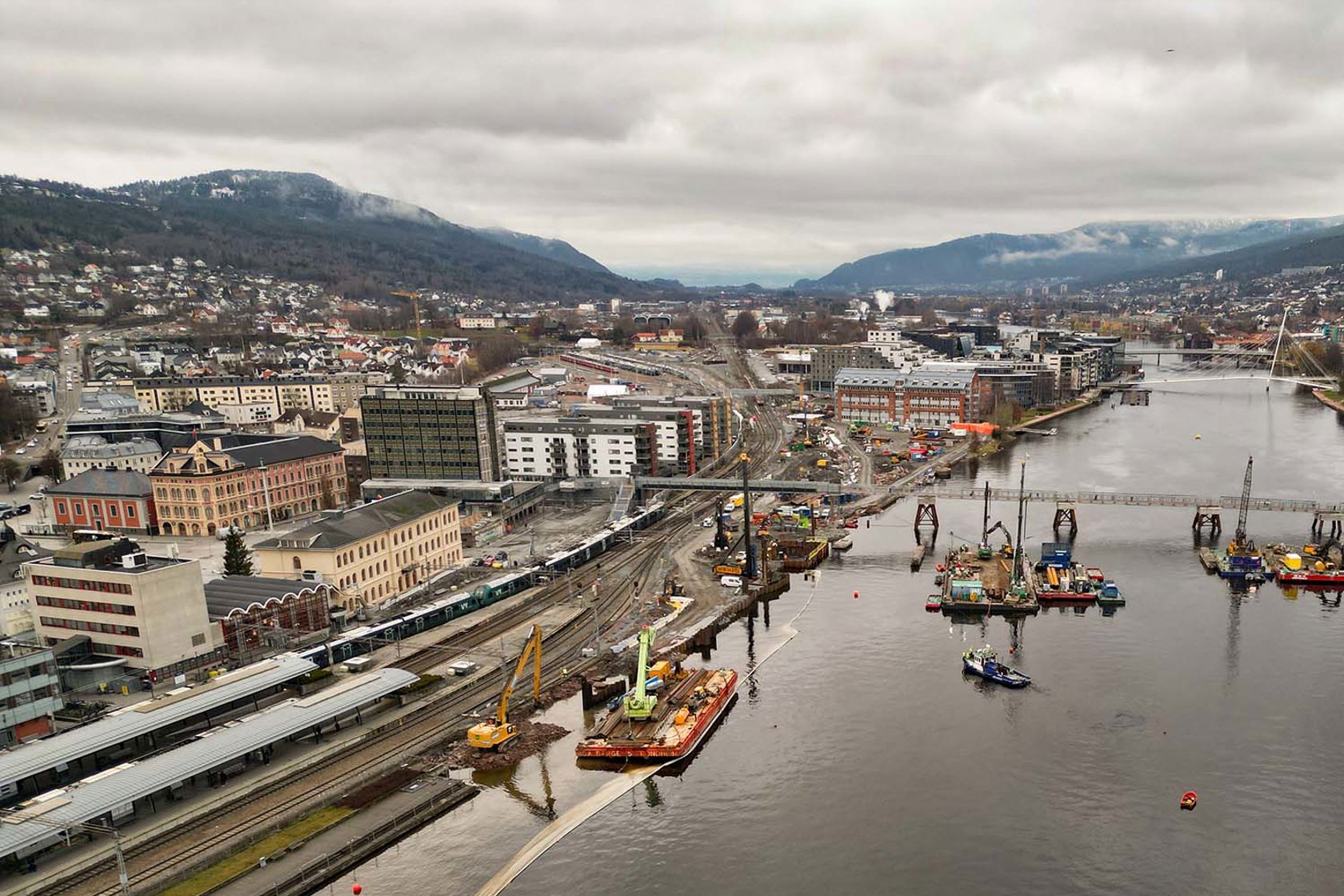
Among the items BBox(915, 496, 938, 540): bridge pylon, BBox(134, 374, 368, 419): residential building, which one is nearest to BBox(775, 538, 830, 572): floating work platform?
BBox(915, 496, 938, 540): bridge pylon

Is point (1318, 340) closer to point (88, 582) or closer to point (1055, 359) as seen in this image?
point (1055, 359)

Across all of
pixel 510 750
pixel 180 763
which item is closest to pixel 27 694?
pixel 180 763

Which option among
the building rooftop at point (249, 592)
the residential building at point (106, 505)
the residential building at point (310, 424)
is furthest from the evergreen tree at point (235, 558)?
the residential building at point (310, 424)

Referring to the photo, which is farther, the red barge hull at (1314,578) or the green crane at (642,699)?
the red barge hull at (1314,578)

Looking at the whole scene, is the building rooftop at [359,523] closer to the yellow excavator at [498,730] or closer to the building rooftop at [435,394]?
the building rooftop at [435,394]

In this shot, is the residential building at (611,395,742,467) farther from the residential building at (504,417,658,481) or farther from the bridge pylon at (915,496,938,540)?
the bridge pylon at (915,496,938,540)

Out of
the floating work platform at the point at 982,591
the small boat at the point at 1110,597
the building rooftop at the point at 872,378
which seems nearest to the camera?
the small boat at the point at 1110,597

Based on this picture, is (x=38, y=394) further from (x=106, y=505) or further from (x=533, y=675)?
(x=533, y=675)
